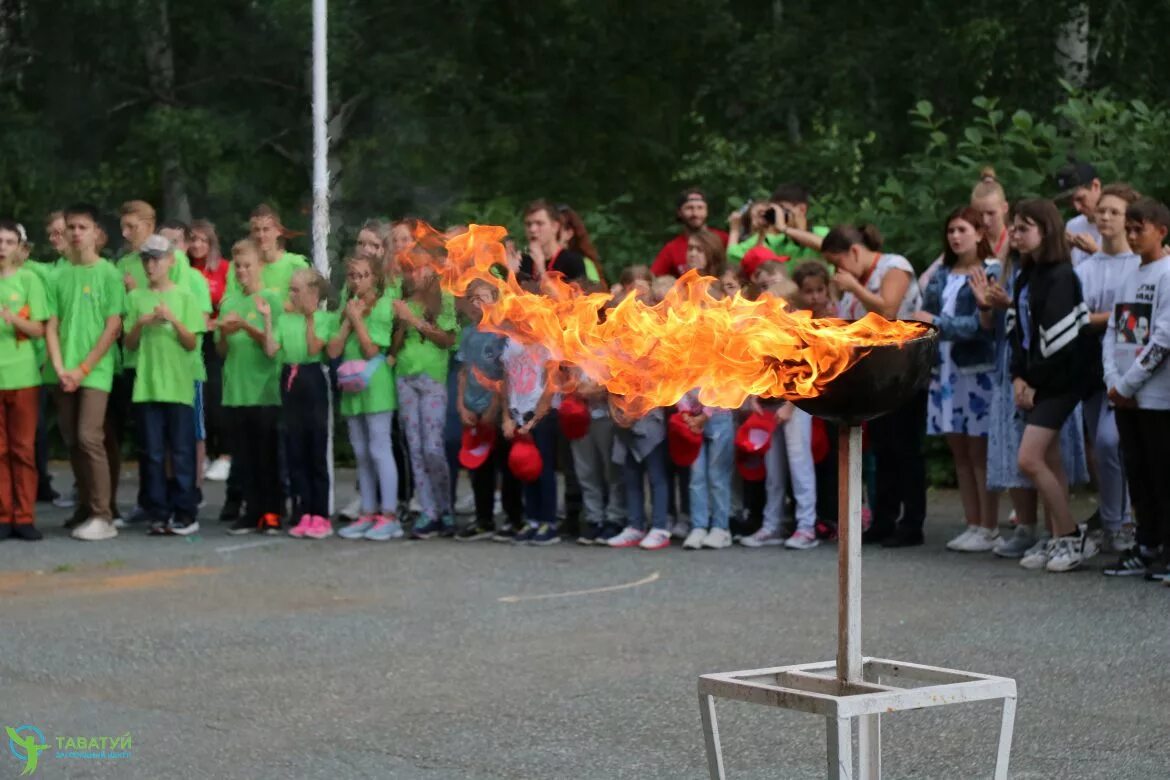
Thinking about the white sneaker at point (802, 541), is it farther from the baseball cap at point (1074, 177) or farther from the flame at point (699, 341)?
the flame at point (699, 341)

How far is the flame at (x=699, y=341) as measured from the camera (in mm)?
4688

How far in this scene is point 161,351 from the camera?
486 inches

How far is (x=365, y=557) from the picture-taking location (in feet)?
36.5

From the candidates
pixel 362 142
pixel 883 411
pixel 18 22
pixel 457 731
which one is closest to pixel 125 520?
pixel 457 731

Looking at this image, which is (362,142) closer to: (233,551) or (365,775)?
(233,551)

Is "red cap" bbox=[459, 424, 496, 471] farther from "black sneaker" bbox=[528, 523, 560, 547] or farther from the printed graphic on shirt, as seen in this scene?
the printed graphic on shirt

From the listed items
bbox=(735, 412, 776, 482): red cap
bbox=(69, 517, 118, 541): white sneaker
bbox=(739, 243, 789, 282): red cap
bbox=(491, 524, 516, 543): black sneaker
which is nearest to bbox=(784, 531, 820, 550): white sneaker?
bbox=(735, 412, 776, 482): red cap

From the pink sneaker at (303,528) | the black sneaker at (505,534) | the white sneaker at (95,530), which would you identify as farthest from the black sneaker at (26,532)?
the black sneaker at (505,534)

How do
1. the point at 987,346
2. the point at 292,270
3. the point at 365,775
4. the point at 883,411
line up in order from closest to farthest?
the point at 883,411 < the point at 365,775 < the point at 987,346 < the point at 292,270

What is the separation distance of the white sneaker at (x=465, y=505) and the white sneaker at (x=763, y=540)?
245 cm

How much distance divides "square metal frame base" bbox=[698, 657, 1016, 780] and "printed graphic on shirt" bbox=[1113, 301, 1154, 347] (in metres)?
5.04

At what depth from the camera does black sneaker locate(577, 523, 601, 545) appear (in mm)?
11547

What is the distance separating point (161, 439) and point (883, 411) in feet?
27.9

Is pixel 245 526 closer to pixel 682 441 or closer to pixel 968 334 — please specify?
pixel 682 441
